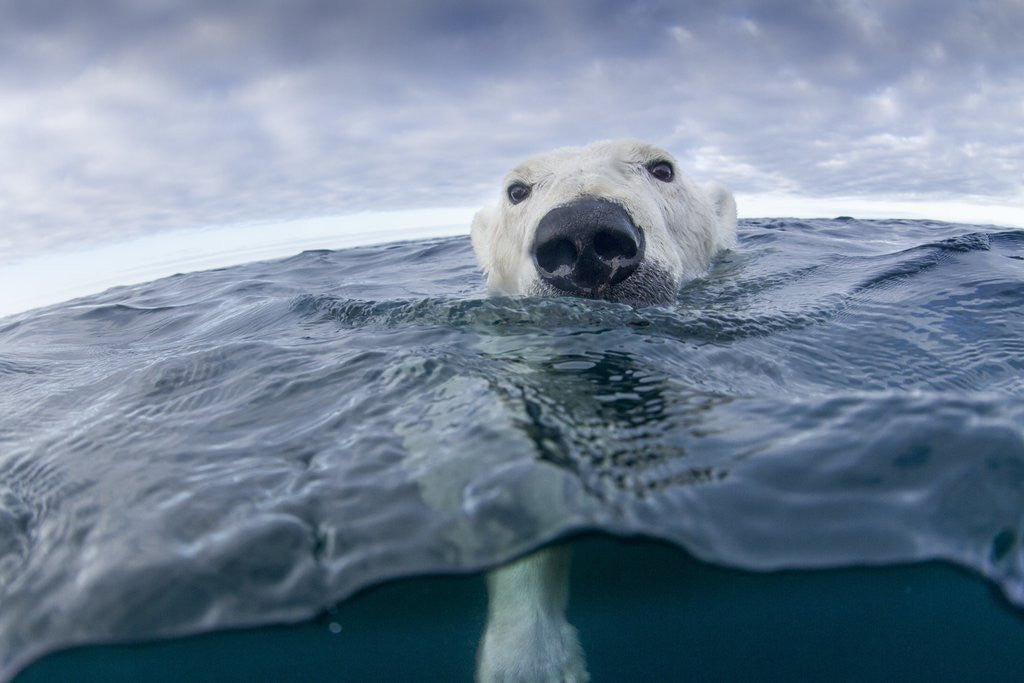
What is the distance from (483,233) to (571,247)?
2.81 metres

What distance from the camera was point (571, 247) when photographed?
13.0 feet

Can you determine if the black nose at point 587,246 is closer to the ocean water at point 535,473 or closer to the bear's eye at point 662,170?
the ocean water at point 535,473

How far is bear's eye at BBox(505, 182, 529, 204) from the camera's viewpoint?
5547 millimetres

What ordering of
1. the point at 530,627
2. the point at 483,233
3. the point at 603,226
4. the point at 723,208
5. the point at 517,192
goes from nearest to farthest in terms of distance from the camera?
the point at 530,627 < the point at 603,226 < the point at 517,192 < the point at 483,233 < the point at 723,208

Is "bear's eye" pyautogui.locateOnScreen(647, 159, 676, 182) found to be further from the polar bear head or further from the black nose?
the black nose

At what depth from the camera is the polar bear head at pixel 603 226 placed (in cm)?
398

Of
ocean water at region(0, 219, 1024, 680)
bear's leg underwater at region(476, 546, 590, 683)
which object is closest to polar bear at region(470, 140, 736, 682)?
bear's leg underwater at region(476, 546, 590, 683)

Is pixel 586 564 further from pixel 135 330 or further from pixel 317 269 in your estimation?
pixel 317 269

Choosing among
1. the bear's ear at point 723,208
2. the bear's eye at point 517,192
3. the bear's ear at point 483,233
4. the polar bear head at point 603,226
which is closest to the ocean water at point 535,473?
the polar bear head at point 603,226

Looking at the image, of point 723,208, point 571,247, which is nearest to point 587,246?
point 571,247

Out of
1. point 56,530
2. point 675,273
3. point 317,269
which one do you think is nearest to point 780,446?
point 675,273

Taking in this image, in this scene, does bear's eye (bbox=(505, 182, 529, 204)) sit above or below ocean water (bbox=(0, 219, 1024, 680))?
above

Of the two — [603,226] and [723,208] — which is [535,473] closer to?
[603,226]

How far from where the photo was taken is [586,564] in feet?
7.93
